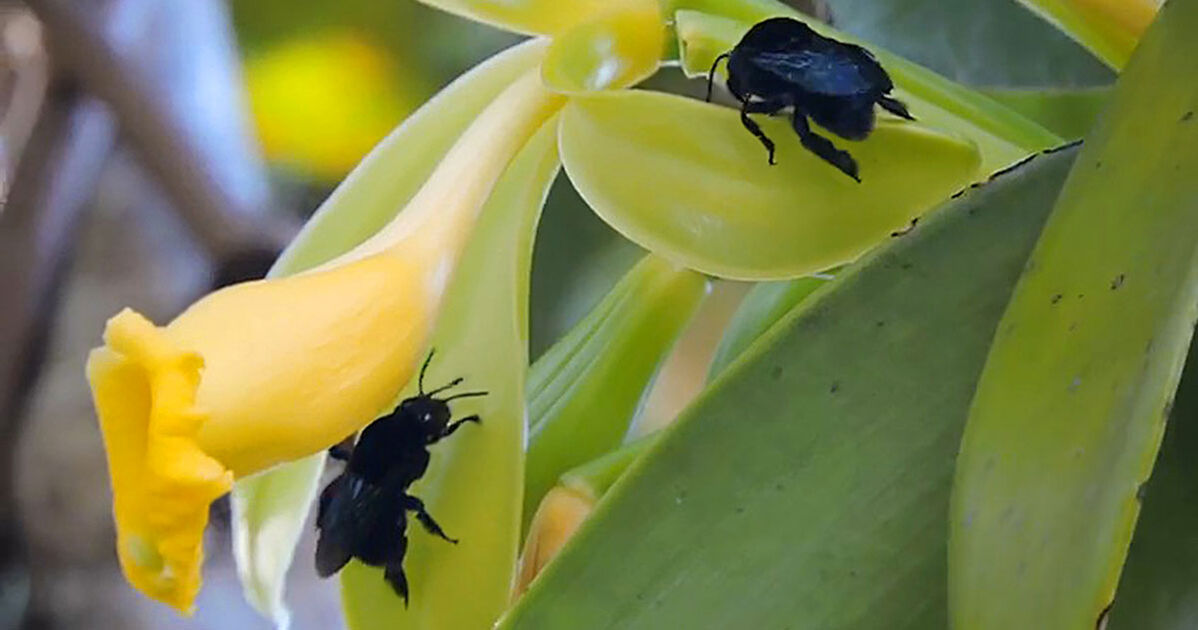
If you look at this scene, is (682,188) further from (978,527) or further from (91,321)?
(91,321)

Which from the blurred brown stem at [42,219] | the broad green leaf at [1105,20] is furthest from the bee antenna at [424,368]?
the blurred brown stem at [42,219]

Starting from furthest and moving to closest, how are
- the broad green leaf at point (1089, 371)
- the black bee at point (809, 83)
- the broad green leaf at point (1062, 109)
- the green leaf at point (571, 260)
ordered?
the green leaf at point (571, 260), the broad green leaf at point (1062, 109), the black bee at point (809, 83), the broad green leaf at point (1089, 371)

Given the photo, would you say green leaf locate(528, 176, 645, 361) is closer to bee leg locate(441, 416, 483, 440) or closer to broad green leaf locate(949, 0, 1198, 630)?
bee leg locate(441, 416, 483, 440)

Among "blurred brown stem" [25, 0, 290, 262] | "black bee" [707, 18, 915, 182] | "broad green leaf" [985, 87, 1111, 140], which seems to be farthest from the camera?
"blurred brown stem" [25, 0, 290, 262]

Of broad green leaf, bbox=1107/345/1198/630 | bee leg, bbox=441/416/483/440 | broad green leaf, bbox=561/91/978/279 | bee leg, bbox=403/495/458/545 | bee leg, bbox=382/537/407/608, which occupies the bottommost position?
bee leg, bbox=382/537/407/608

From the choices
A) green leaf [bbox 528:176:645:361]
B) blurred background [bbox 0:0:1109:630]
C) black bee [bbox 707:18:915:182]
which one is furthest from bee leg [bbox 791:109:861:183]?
blurred background [bbox 0:0:1109:630]

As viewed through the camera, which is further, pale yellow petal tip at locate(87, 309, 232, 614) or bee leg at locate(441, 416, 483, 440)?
bee leg at locate(441, 416, 483, 440)

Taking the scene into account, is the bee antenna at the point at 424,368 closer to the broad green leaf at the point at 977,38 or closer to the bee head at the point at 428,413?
the bee head at the point at 428,413

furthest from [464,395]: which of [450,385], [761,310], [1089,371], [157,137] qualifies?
[157,137]
